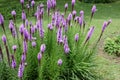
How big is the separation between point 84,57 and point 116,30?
5128 mm

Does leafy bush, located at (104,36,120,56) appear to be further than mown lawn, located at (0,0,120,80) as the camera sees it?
Yes

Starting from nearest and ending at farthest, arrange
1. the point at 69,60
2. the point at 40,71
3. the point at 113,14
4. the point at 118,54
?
1. the point at 40,71
2. the point at 69,60
3. the point at 118,54
4. the point at 113,14

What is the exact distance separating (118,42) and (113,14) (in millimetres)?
5276

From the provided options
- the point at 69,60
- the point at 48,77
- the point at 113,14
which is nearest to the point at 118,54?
the point at 69,60

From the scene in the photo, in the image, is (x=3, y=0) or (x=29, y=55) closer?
(x=29, y=55)

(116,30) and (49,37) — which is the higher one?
(49,37)

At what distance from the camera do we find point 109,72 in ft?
21.7

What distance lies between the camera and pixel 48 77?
5105 mm

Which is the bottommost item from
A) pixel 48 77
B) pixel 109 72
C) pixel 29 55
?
pixel 109 72

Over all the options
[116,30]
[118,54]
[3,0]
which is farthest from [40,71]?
[3,0]

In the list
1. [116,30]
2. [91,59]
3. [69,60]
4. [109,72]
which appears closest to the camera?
[69,60]

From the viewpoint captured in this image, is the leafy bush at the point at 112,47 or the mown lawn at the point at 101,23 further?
the leafy bush at the point at 112,47

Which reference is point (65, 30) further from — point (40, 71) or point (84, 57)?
point (40, 71)

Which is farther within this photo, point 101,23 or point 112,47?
point 101,23
